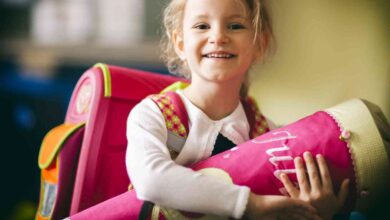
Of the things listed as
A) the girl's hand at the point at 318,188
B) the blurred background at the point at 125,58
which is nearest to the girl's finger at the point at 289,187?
the girl's hand at the point at 318,188

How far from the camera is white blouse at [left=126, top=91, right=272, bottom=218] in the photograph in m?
0.61

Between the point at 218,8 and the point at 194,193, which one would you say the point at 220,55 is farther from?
the point at 194,193

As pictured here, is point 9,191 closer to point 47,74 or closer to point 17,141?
point 17,141

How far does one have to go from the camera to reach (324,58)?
1237mm

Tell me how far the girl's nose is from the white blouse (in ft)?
0.39

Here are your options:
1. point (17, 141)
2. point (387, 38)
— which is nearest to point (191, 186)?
point (387, 38)

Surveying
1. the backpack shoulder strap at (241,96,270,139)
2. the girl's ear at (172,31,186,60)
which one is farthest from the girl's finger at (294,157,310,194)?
the girl's ear at (172,31,186,60)

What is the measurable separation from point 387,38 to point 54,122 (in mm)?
1212

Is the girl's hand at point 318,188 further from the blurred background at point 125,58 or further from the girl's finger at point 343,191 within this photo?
the blurred background at point 125,58

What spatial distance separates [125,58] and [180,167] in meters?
1.42

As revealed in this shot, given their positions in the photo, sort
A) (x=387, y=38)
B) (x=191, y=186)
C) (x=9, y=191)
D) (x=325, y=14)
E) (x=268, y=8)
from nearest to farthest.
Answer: (x=191, y=186) → (x=268, y=8) → (x=387, y=38) → (x=325, y=14) → (x=9, y=191)

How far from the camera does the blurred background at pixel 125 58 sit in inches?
45.0

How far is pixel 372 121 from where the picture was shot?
2.17 ft

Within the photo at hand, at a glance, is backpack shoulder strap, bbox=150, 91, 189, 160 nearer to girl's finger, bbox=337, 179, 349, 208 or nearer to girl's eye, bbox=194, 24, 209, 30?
girl's eye, bbox=194, 24, 209, 30
